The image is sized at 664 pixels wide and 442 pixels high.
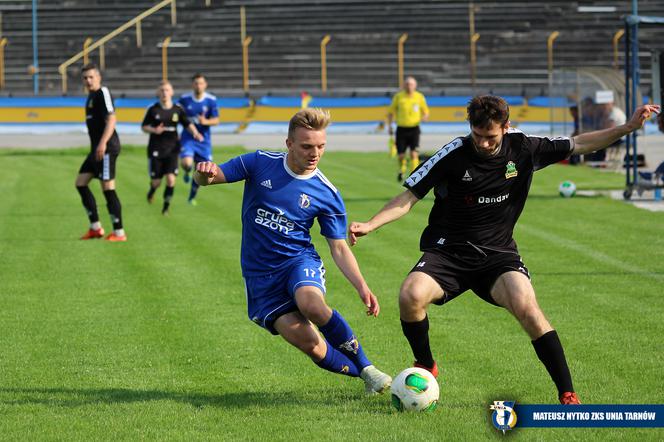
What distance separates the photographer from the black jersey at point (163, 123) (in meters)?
17.8

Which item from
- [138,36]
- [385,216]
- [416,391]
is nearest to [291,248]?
[385,216]

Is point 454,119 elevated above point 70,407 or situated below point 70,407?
above

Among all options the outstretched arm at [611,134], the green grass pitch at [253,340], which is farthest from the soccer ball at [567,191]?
the outstretched arm at [611,134]

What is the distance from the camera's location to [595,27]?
149ft

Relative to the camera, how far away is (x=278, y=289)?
6582 mm

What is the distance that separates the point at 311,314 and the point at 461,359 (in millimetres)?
1636

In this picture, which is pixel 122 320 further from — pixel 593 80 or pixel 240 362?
pixel 593 80

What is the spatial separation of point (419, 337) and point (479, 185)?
939mm

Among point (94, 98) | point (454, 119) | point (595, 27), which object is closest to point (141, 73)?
point (454, 119)

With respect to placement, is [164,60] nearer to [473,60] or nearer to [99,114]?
[473,60]

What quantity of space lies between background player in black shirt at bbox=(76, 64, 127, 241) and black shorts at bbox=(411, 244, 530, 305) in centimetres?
814

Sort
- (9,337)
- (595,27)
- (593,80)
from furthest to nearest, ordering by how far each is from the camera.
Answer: (595,27)
(593,80)
(9,337)

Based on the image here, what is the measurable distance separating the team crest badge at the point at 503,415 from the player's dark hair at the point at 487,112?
196cm

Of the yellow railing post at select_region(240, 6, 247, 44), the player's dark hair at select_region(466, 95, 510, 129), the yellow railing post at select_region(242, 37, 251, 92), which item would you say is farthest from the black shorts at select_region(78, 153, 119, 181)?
the yellow railing post at select_region(240, 6, 247, 44)
